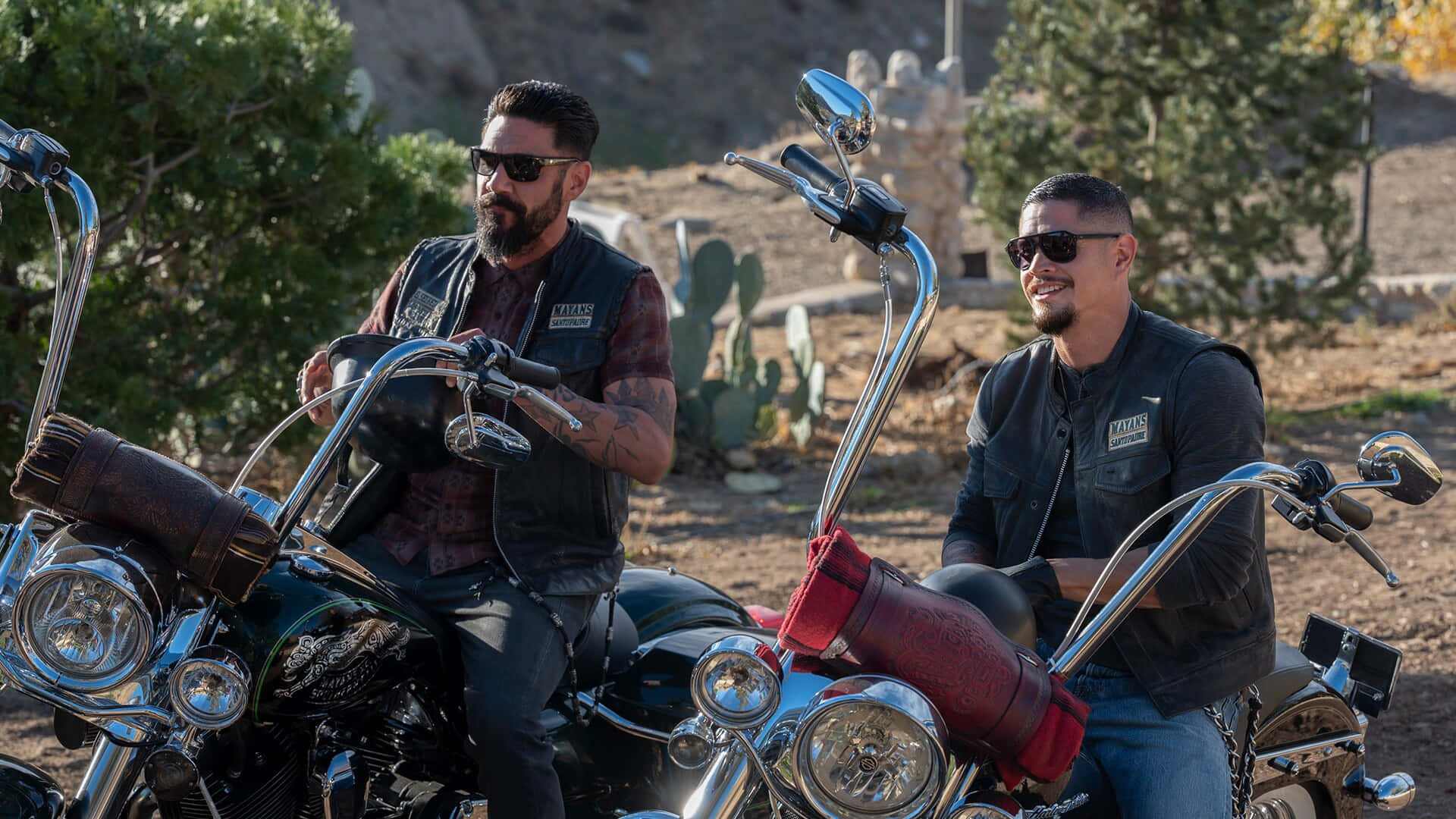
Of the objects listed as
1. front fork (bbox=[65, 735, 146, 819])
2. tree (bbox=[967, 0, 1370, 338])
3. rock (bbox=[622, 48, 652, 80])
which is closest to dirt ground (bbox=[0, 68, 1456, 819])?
tree (bbox=[967, 0, 1370, 338])

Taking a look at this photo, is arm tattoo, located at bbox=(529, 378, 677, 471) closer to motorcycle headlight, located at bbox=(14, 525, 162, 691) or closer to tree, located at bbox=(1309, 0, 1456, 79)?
motorcycle headlight, located at bbox=(14, 525, 162, 691)

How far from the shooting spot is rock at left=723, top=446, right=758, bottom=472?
28.1 feet

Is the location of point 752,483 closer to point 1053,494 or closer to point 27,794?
point 1053,494

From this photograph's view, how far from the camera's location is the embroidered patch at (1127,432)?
2.80m

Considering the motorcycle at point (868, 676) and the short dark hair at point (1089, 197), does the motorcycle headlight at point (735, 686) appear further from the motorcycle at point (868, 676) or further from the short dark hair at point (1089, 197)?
the short dark hair at point (1089, 197)

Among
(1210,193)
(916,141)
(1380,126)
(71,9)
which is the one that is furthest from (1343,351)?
(1380,126)

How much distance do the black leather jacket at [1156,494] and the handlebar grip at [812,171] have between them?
80cm

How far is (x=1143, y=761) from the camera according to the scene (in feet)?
8.86

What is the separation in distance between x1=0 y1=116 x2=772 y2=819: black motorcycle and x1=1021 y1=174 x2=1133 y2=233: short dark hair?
108cm

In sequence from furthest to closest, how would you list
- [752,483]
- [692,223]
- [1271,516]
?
[692,223] → [752,483] → [1271,516]

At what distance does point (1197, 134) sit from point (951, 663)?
320 inches

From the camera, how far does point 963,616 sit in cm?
210

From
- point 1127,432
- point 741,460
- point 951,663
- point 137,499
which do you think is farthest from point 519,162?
point 741,460

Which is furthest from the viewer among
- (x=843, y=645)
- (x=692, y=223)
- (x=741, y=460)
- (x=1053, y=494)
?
(x=692, y=223)
